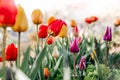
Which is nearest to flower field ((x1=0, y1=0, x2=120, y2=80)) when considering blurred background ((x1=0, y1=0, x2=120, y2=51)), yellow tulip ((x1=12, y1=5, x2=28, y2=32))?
yellow tulip ((x1=12, y1=5, x2=28, y2=32))

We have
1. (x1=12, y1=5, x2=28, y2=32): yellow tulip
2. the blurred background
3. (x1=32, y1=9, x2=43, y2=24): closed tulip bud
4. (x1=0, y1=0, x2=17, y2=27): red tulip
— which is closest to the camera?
(x1=0, y1=0, x2=17, y2=27): red tulip

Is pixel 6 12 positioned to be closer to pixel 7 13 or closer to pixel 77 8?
pixel 7 13

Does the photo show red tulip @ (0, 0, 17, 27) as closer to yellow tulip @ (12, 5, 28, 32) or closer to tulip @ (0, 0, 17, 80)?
tulip @ (0, 0, 17, 80)

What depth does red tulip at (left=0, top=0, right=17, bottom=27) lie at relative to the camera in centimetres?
161

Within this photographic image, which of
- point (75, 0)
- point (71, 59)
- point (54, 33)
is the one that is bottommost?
point (71, 59)

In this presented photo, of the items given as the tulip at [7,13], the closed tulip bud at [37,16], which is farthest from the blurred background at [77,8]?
the tulip at [7,13]

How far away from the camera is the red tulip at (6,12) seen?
161 cm

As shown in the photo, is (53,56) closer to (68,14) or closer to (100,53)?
(100,53)

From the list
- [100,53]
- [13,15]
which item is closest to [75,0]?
[100,53]

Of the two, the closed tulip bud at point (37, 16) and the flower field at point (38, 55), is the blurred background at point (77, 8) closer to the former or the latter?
the flower field at point (38, 55)

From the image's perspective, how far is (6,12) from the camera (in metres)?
1.62

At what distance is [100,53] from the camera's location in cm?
478

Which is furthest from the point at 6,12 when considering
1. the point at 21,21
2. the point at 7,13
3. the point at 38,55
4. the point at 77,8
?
the point at 77,8

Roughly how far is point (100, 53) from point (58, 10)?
21.6ft
